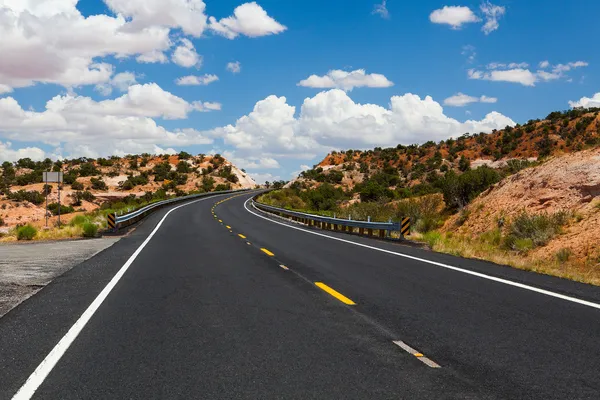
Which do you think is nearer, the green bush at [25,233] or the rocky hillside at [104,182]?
the green bush at [25,233]

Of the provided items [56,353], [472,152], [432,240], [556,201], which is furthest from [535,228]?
[472,152]

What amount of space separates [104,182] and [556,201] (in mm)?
77373

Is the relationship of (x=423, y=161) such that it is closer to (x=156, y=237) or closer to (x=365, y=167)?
(x=365, y=167)

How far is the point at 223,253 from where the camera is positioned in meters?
15.9

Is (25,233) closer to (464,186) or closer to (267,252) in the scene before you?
(267,252)

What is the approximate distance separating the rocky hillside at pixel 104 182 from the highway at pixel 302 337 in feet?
134

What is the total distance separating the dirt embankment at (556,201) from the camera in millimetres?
18312

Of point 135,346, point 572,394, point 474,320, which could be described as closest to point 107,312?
point 135,346

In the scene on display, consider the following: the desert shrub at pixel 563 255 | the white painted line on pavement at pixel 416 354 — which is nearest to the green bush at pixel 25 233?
the desert shrub at pixel 563 255

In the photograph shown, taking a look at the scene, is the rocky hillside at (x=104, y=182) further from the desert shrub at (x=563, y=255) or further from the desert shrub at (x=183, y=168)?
the desert shrub at (x=563, y=255)

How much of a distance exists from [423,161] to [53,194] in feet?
175

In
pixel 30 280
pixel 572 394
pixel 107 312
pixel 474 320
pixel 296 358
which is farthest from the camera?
pixel 30 280

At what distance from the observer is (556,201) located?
2244cm

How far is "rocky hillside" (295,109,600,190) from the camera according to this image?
222 feet
